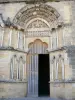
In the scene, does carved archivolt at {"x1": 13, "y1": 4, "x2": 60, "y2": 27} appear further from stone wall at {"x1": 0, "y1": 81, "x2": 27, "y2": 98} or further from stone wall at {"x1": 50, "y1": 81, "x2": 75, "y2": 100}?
stone wall at {"x1": 50, "y1": 81, "x2": 75, "y2": 100}

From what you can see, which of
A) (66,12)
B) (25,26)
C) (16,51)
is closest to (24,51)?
(16,51)

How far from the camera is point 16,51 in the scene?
1098 centimetres

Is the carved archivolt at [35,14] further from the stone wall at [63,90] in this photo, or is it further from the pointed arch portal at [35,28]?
the stone wall at [63,90]

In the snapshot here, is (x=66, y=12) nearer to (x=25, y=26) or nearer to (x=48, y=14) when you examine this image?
(x=48, y=14)

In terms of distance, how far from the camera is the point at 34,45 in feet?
38.4

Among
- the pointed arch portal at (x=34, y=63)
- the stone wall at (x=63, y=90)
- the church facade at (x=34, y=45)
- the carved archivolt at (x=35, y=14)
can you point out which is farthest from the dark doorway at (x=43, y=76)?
the stone wall at (x=63, y=90)

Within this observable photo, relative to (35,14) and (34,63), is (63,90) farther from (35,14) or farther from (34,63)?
(35,14)

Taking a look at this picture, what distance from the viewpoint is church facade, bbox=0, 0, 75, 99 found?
33.8ft

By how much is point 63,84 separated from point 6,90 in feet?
9.45

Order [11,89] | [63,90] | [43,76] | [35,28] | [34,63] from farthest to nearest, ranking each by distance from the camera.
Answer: [43,76], [35,28], [34,63], [11,89], [63,90]

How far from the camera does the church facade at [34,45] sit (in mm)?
10297

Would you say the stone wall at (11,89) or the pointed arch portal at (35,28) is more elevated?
the pointed arch portal at (35,28)

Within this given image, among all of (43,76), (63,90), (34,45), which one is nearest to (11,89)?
(63,90)

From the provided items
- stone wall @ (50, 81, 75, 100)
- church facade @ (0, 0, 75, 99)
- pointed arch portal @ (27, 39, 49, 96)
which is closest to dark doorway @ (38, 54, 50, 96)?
pointed arch portal @ (27, 39, 49, 96)
